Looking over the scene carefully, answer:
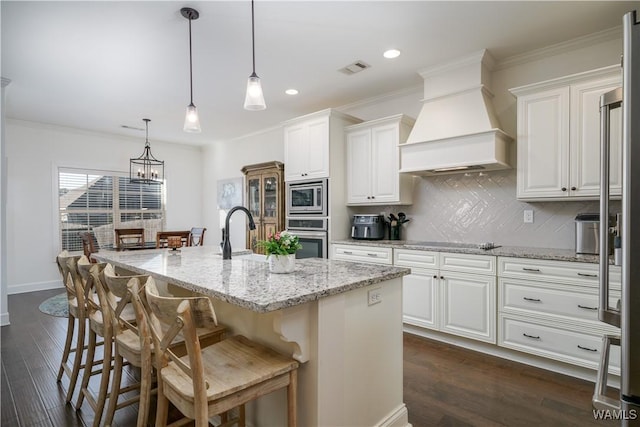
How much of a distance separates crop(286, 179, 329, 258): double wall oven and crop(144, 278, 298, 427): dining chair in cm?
254

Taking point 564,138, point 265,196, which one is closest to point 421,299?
point 564,138

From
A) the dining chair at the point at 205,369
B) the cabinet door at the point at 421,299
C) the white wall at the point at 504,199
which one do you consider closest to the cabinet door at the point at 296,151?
the white wall at the point at 504,199

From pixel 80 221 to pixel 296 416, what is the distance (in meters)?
6.06

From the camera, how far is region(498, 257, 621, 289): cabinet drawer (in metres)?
2.40

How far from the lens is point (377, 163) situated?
3865mm

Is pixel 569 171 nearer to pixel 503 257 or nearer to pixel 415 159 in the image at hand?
pixel 503 257

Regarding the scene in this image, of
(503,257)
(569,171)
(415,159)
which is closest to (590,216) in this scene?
(569,171)

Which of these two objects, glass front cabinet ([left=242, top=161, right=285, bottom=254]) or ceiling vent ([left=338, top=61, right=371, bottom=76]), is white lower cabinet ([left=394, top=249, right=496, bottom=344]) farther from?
glass front cabinet ([left=242, top=161, right=285, bottom=254])

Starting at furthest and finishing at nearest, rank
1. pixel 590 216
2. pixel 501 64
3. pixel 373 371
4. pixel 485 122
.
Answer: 1. pixel 501 64
2. pixel 485 122
3. pixel 590 216
4. pixel 373 371

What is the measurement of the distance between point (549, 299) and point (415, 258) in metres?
1.11

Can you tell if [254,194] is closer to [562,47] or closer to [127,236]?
[127,236]

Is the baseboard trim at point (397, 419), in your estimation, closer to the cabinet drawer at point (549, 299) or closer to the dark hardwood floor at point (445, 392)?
the dark hardwood floor at point (445, 392)

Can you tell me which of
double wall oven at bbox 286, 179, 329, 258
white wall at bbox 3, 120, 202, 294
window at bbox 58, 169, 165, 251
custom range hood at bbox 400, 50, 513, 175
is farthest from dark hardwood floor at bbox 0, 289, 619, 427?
window at bbox 58, 169, 165, 251

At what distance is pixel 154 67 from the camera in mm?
3377
